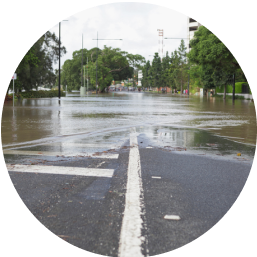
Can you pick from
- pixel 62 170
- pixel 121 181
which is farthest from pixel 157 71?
pixel 121 181

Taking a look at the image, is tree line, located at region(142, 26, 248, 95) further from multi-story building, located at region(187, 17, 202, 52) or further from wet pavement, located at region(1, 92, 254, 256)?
multi-story building, located at region(187, 17, 202, 52)

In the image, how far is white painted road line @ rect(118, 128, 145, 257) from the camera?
349 cm

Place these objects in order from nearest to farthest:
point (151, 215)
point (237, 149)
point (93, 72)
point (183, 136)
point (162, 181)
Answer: point (151, 215) → point (162, 181) → point (237, 149) → point (183, 136) → point (93, 72)

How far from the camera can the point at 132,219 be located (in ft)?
13.9

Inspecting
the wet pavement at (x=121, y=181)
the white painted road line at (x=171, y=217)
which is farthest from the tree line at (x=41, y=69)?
the white painted road line at (x=171, y=217)

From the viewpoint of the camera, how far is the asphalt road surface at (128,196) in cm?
378

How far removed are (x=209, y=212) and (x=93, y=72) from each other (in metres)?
83.7

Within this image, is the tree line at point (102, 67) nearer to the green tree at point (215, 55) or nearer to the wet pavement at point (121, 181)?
the green tree at point (215, 55)

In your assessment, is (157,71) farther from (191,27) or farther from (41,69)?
(41,69)

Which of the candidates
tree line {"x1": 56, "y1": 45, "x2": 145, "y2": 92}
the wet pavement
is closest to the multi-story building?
tree line {"x1": 56, "y1": 45, "x2": 145, "y2": 92}

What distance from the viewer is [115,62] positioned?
94.1 metres

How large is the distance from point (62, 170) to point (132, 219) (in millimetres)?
2816

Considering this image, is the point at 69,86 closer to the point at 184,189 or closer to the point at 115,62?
the point at 115,62

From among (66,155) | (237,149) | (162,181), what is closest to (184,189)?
(162,181)
